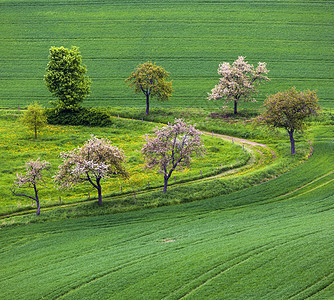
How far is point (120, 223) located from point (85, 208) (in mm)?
6938

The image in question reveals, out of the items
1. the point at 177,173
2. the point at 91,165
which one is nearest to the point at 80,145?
the point at 177,173

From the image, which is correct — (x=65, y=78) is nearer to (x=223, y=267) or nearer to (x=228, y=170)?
(x=228, y=170)

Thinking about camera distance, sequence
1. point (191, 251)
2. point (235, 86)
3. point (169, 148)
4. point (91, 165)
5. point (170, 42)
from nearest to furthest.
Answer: point (191, 251), point (91, 165), point (169, 148), point (235, 86), point (170, 42)

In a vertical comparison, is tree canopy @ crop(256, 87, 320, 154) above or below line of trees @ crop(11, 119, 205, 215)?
above

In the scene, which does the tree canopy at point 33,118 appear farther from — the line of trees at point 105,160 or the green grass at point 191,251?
the green grass at point 191,251

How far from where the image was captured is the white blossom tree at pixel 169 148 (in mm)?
61425

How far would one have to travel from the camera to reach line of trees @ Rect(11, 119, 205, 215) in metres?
56.2

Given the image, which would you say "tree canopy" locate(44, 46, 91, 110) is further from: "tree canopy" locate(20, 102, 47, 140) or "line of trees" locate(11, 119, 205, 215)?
"line of trees" locate(11, 119, 205, 215)

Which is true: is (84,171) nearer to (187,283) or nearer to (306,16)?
(187,283)

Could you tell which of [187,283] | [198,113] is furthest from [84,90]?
[187,283]

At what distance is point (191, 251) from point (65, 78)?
205ft

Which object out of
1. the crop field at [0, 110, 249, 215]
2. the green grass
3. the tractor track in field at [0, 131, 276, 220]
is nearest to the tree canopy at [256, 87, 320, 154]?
the tractor track in field at [0, 131, 276, 220]

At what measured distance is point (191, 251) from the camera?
39688 mm

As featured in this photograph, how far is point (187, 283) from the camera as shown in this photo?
3394 cm
